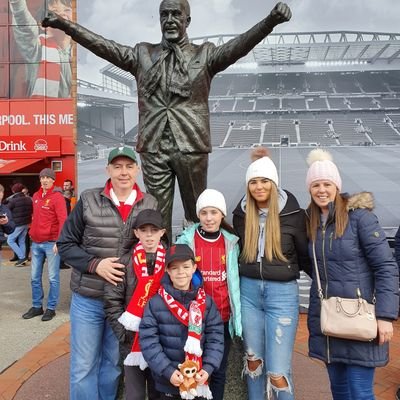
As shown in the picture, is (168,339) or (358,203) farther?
(358,203)

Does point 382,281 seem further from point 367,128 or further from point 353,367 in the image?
point 367,128

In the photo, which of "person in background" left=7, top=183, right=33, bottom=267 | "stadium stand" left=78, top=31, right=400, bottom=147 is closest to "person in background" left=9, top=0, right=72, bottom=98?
"stadium stand" left=78, top=31, right=400, bottom=147

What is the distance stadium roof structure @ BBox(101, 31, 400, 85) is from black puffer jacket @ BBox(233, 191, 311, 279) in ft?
30.2

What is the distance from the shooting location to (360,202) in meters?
2.07

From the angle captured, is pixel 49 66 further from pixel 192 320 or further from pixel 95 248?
pixel 192 320

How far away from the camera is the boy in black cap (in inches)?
73.2

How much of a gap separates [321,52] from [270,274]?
12.5m

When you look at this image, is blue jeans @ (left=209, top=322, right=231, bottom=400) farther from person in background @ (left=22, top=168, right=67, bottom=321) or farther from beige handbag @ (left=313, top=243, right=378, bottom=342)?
person in background @ (left=22, top=168, right=67, bottom=321)

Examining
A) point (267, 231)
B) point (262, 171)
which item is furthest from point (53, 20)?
point (267, 231)

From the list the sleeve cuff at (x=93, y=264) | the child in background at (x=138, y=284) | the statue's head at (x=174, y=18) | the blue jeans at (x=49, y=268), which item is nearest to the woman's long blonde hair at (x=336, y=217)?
the child in background at (x=138, y=284)

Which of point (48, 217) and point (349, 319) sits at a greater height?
point (48, 217)

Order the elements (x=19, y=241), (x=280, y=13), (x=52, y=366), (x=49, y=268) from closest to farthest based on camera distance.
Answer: (x=280, y=13)
(x=52, y=366)
(x=49, y=268)
(x=19, y=241)

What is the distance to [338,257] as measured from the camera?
2010 mm

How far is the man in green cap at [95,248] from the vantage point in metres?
2.13
